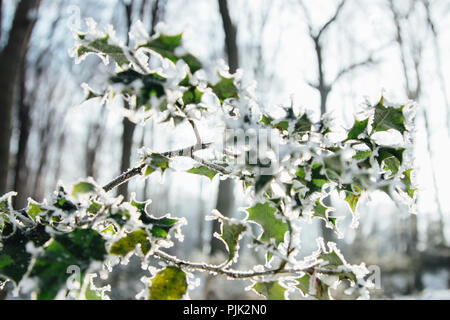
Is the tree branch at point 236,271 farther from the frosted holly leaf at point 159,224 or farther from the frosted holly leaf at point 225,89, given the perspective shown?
the frosted holly leaf at point 225,89

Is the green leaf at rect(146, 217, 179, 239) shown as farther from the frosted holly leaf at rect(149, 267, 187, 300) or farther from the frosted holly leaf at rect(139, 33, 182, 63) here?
the frosted holly leaf at rect(139, 33, 182, 63)

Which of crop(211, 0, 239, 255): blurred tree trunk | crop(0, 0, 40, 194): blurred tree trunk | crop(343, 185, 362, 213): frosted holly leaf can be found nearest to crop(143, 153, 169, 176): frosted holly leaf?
crop(343, 185, 362, 213): frosted holly leaf

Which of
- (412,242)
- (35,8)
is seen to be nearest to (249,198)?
(35,8)

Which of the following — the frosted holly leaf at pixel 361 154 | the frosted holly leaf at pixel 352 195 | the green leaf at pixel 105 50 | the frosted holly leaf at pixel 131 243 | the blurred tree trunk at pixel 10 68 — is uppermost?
the blurred tree trunk at pixel 10 68

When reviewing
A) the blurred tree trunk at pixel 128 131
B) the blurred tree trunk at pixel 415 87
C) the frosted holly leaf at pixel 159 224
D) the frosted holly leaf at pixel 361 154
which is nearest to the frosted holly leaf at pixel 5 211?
the frosted holly leaf at pixel 159 224

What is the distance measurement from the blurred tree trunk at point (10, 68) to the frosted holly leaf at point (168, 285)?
13.4ft

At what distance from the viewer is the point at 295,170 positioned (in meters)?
0.88

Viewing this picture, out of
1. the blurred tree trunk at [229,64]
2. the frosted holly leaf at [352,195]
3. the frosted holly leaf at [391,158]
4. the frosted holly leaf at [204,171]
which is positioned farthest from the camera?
the blurred tree trunk at [229,64]

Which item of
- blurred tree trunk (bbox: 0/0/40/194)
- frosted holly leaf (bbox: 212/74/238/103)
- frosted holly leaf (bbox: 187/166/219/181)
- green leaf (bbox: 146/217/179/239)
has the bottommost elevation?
green leaf (bbox: 146/217/179/239)

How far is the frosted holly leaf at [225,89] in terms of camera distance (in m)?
0.85

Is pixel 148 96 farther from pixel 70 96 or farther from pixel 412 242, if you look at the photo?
pixel 70 96

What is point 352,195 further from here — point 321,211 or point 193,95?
point 193,95

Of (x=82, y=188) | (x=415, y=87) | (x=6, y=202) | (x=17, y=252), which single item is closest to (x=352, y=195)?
(x=82, y=188)

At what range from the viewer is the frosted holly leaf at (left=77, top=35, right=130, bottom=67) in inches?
34.4
